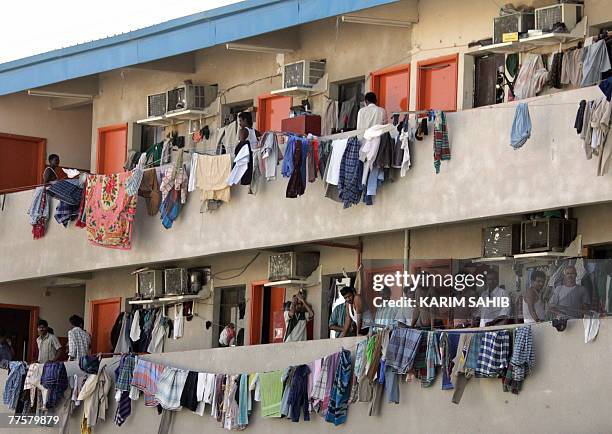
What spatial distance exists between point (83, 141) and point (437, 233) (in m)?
10.9

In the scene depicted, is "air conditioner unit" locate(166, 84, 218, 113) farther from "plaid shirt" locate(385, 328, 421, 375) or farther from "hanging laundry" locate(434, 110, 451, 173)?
"plaid shirt" locate(385, 328, 421, 375)

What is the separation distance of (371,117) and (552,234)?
3248 mm

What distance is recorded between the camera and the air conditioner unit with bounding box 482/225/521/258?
22.4 metres

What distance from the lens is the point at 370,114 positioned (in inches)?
926

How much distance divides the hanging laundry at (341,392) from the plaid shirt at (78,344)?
7157 millimetres

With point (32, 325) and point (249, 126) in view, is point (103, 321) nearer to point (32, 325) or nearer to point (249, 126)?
point (32, 325)

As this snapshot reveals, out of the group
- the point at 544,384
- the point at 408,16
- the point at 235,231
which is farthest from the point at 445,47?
the point at 544,384

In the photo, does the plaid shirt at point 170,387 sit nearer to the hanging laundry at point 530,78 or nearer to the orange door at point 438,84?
the orange door at point 438,84

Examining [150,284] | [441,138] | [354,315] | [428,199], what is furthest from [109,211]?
[441,138]

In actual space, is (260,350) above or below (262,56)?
below

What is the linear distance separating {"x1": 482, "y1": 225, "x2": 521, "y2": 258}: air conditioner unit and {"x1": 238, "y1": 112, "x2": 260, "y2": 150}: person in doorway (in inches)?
156

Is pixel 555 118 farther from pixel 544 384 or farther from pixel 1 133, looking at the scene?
pixel 1 133

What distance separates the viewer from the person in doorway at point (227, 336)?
88.6ft

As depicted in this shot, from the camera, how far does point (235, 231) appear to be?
25.8 metres
